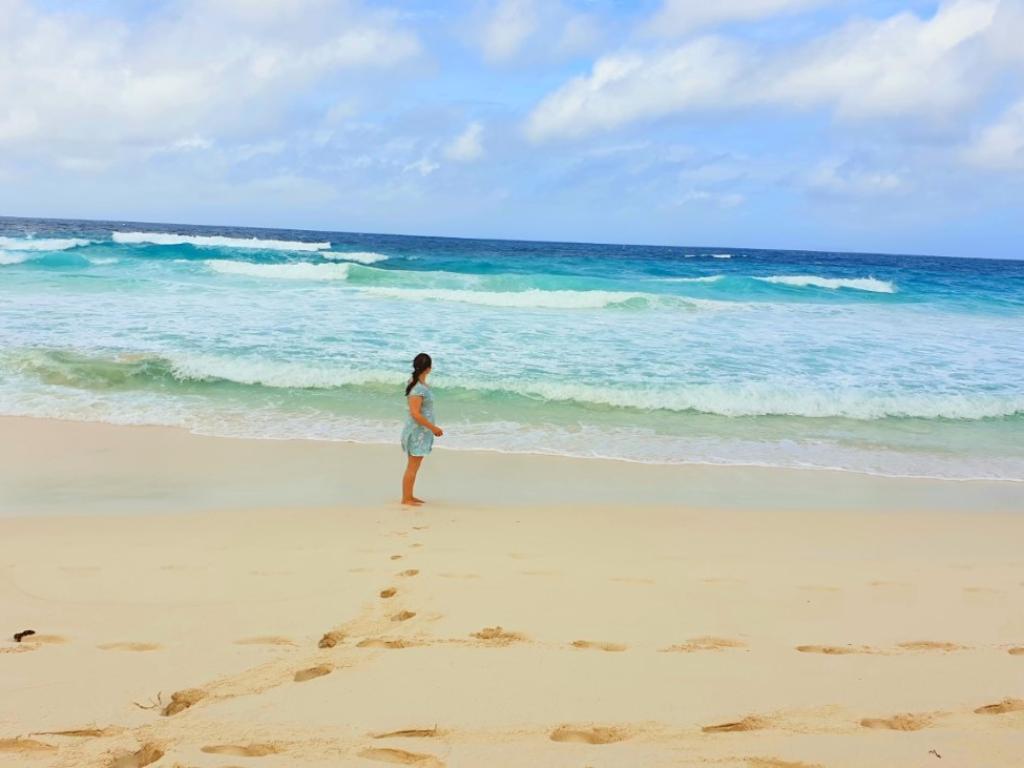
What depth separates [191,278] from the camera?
24.7m

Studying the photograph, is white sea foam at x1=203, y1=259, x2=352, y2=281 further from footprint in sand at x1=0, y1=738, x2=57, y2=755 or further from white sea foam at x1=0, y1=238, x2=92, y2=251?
footprint in sand at x1=0, y1=738, x2=57, y2=755

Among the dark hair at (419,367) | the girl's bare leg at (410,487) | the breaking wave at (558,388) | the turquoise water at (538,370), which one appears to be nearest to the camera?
the girl's bare leg at (410,487)

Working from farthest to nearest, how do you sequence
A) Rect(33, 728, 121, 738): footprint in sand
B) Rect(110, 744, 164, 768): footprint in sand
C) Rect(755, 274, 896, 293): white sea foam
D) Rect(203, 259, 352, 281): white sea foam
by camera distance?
1. Rect(755, 274, 896, 293): white sea foam
2. Rect(203, 259, 352, 281): white sea foam
3. Rect(33, 728, 121, 738): footprint in sand
4. Rect(110, 744, 164, 768): footprint in sand

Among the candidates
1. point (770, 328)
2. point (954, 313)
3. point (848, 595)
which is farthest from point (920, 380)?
point (954, 313)

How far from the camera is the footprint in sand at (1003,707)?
3.16m

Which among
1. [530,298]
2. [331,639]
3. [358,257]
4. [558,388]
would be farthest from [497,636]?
[358,257]

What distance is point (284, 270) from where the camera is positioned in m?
30.0

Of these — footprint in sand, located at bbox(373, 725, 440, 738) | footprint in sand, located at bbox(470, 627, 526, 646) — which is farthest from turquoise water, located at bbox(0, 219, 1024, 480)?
footprint in sand, located at bbox(373, 725, 440, 738)

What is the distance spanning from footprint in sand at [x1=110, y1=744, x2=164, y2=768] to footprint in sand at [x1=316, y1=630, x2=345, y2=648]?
3.26ft

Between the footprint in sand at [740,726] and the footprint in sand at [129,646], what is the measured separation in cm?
265

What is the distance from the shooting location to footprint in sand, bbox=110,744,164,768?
2.65m

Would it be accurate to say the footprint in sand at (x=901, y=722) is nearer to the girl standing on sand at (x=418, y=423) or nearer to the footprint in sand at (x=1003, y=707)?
the footprint in sand at (x=1003, y=707)

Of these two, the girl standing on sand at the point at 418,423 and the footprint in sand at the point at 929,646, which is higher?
the girl standing on sand at the point at 418,423

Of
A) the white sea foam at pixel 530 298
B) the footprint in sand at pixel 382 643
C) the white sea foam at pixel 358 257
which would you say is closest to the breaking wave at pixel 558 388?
the footprint in sand at pixel 382 643
